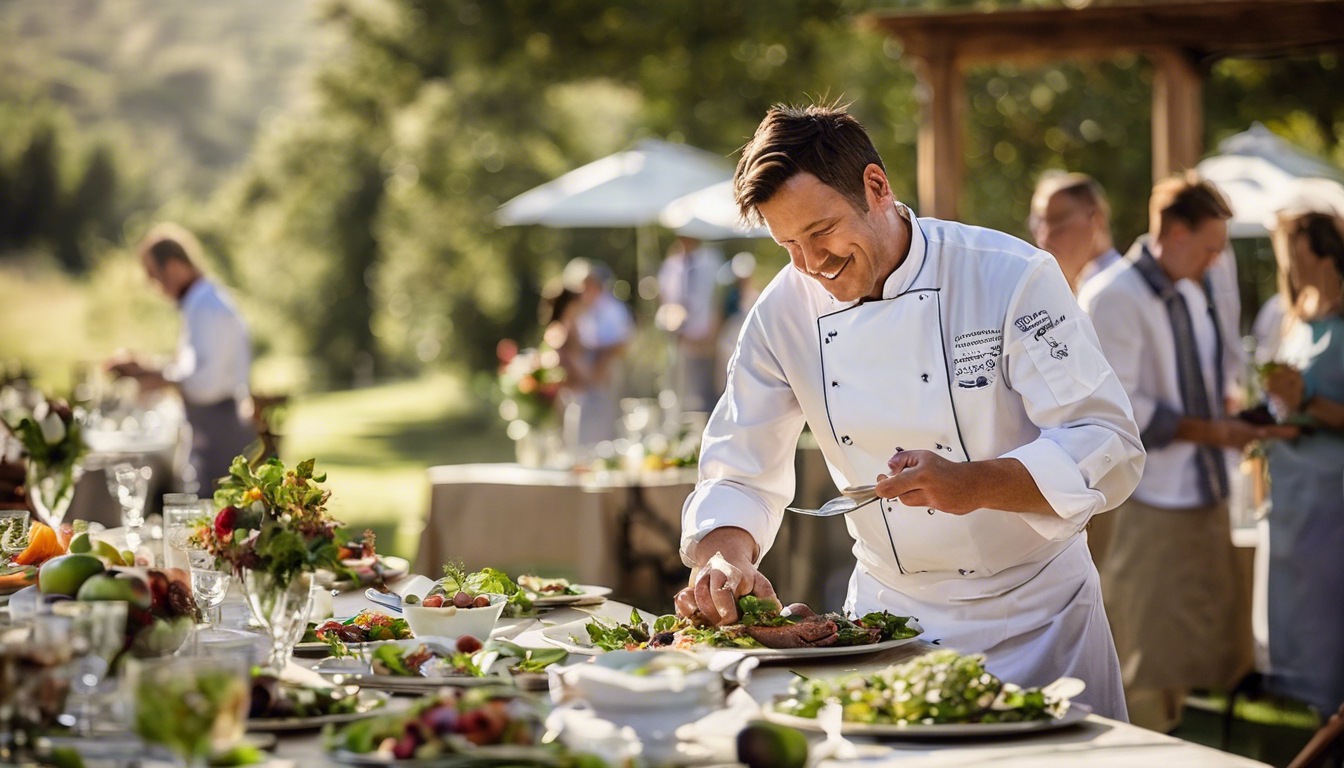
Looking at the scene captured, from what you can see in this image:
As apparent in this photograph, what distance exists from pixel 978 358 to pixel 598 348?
6.59 meters

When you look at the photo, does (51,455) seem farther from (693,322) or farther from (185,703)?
(693,322)

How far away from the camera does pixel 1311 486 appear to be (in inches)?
173

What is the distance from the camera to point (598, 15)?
14.6 m

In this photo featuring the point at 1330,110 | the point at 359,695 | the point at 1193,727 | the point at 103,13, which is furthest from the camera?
the point at 103,13

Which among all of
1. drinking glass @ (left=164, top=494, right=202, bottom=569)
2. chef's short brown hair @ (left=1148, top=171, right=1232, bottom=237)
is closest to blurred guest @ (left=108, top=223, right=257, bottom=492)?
chef's short brown hair @ (left=1148, top=171, right=1232, bottom=237)

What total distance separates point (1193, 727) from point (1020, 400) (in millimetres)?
3176

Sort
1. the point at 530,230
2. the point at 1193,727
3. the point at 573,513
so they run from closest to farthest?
1. the point at 1193,727
2. the point at 573,513
3. the point at 530,230

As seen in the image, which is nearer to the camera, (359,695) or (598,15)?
(359,695)

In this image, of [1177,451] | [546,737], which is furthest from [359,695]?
[1177,451]

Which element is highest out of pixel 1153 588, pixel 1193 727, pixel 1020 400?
pixel 1020 400

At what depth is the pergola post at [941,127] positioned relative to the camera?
6883 mm

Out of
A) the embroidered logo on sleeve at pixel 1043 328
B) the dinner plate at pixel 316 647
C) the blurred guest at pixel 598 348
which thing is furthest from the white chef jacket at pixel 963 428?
the blurred guest at pixel 598 348

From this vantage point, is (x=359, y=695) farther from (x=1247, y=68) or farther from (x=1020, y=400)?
(x=1247, y=68)

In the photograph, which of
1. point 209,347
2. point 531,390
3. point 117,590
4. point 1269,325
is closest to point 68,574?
point 117,590
